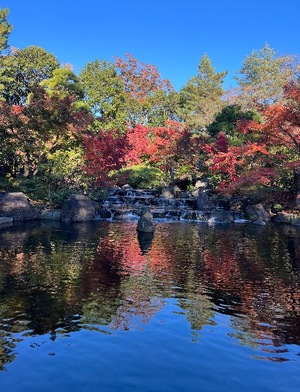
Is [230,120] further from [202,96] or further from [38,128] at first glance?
[202,96]

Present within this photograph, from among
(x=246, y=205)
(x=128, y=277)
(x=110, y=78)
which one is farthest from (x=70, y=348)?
(x=110, y=78)

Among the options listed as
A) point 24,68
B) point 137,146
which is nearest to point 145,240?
point 137,146

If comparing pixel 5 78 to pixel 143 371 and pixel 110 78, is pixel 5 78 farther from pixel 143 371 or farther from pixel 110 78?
pixel 143 371

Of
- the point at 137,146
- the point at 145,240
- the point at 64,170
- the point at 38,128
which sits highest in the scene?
the point at 137,146

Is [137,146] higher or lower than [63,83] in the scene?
lower

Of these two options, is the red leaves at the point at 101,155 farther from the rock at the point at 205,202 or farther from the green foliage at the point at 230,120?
the green foliage at the point at 230,120

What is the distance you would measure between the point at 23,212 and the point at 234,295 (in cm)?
1523

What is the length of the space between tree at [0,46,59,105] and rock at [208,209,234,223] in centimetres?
2407

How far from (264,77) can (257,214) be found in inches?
1277

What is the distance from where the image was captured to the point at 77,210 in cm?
2141

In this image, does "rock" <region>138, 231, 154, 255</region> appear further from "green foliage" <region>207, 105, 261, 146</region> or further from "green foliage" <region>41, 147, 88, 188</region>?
"green foliage" <region>207, 105, 261, 146</region>

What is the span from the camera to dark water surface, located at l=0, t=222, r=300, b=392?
17.1ft

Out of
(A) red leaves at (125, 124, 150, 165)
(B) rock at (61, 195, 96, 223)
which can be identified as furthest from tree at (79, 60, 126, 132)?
(B) rock at (61, 195, 96, 223)

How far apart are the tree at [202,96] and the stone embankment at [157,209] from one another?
651 inches
